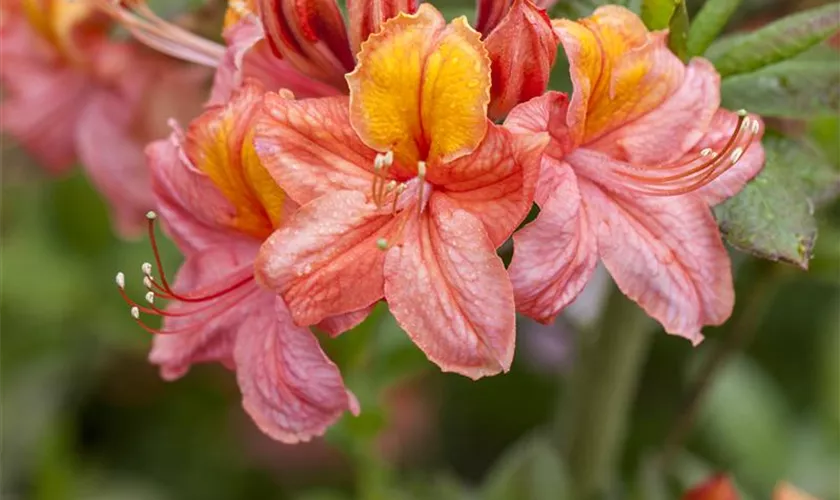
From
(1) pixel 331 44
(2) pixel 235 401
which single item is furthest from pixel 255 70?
(2) pixel 235 401

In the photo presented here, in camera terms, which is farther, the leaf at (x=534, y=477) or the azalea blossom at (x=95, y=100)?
the azalea blossom at (x=95, y=100)

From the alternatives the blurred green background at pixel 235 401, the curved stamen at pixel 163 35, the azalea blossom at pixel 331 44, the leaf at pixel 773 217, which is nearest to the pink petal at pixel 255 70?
the azalea blossom at pixel 331 44

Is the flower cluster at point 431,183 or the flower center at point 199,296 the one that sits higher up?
the flower cluster at point 431,183

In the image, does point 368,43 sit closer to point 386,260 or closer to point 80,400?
point 386,260

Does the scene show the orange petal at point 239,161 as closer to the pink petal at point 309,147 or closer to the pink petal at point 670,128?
the pink petal at point 309,147

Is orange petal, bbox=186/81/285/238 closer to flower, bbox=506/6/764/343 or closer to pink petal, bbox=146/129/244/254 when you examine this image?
pink petal, bbox=146/129/244/254

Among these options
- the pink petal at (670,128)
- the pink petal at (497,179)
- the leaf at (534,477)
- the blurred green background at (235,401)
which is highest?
the pink petal at (497,179)

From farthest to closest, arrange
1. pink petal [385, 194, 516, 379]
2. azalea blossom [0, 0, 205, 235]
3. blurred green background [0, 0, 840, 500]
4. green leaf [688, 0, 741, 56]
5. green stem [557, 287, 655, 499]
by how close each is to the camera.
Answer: blurred green background [0, 0, 840, 500]
azalea blossom [0, 0, 205, 235]
green stem [557, 287, 655, 499]
green leaf [688, 0, 741, 56]
pink petal [385, 194, 516, 379]

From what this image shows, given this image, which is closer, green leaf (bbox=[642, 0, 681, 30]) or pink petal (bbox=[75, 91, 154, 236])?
green leaf (bbox=[642, 0, 681, 30])

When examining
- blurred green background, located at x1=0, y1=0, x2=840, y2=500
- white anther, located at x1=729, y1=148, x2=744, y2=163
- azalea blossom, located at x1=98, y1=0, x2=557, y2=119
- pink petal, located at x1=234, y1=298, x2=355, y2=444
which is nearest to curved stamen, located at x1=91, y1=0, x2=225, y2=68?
azalea blossom, located at x1=98, y1=0, x2=557, y2=119
